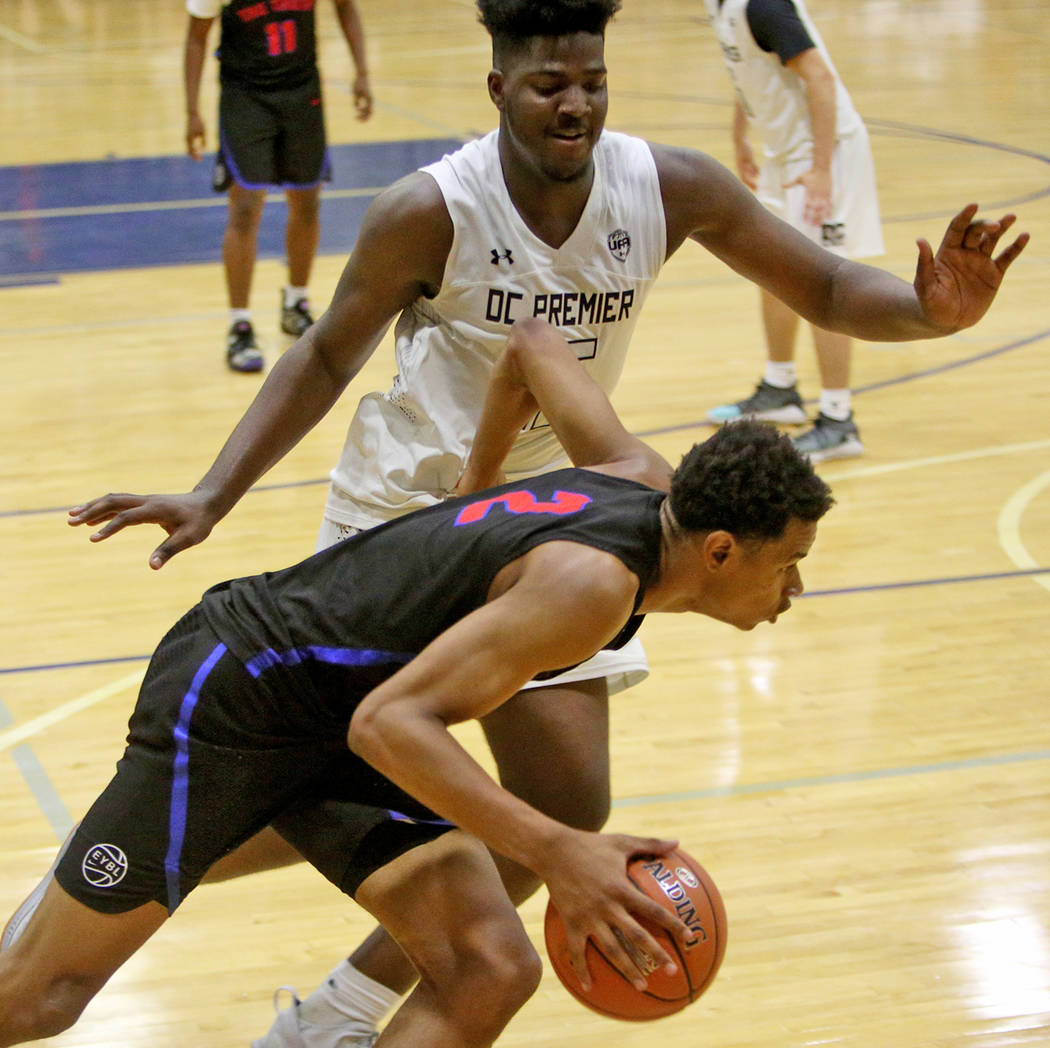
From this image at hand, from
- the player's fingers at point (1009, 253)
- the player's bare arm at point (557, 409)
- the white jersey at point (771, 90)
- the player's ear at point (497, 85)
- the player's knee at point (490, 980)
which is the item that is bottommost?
the player's knee at point (490, 980)

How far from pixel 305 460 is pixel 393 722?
450cm

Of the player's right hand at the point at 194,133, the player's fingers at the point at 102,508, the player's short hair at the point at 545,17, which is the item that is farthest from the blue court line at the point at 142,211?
the player's short hair at the point at 545,17

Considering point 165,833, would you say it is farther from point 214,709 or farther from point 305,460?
point 305,460

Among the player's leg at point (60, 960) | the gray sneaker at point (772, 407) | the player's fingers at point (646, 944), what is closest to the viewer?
the player's fingers at point (646, 944)

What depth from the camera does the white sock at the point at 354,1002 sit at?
9.68 ft

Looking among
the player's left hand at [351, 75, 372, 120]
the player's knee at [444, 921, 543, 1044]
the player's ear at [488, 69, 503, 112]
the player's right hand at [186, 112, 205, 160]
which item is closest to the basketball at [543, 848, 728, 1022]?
the player's knee at [444, 921, 543, 1044]

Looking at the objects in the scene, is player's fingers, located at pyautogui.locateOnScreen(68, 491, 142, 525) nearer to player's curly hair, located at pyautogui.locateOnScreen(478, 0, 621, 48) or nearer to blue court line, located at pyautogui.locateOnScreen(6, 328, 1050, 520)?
player's curly hair, located at pyautogui.locateOnScreen(478, 0, 621, 48)

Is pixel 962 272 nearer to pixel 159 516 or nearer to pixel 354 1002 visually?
pixel 159 516

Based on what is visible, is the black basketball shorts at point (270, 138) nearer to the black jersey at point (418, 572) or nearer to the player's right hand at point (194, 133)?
the player's right hand at point (194, 133)

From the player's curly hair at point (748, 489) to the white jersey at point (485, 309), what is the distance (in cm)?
75

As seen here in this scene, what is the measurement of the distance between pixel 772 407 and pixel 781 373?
15 cm

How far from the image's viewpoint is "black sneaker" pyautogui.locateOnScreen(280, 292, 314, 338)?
797 centimetres

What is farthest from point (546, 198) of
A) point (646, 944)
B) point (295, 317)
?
point (295, 317)

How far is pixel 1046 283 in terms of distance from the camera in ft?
29.0
